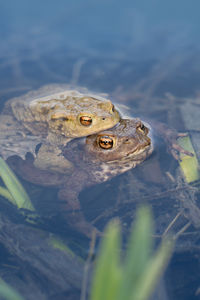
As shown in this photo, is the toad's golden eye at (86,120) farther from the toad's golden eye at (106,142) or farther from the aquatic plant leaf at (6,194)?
the aquatic plant leaf at (6,194)

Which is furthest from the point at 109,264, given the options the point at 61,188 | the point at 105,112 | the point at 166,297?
the point at 105,112

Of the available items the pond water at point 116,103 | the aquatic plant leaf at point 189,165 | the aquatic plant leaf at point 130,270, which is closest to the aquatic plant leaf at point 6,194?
the pond water at point 116,103

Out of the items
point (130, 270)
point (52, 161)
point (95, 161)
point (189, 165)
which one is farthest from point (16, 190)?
point (130, 270)

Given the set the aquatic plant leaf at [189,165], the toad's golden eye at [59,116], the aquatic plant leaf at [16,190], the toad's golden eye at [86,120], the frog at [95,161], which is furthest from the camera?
the toad's golden eye at [59,116]

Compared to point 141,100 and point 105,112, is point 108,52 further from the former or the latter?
point 105,112

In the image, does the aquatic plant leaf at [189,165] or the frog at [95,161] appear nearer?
the aquatic plant leaf at [189,165]
